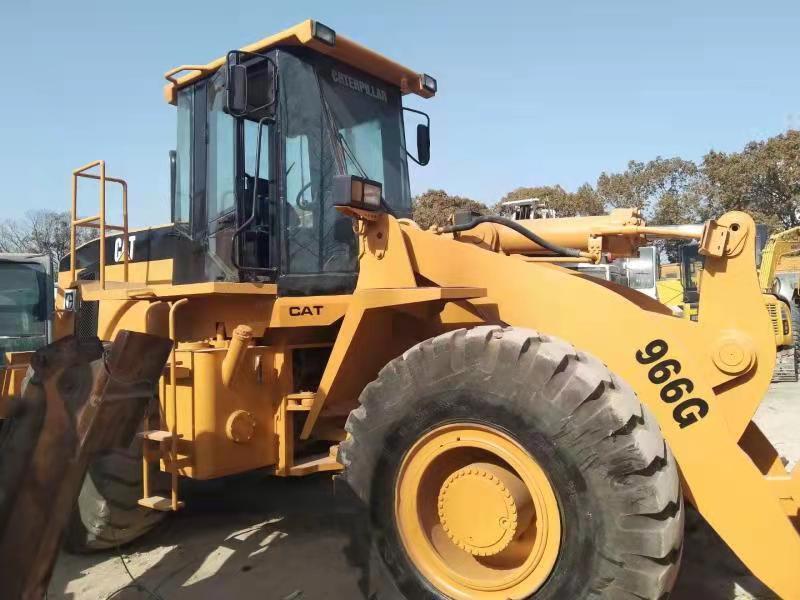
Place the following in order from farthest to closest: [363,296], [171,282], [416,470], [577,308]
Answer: [171,282]
[363,296]
[577,308]
[416,470]

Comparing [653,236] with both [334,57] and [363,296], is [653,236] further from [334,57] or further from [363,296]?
[334,57]

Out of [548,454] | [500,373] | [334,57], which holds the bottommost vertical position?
[548,454]

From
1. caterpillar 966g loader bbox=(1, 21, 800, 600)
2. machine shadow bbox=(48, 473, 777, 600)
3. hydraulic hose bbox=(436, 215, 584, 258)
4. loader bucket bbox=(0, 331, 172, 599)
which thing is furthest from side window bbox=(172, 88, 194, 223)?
A: machine shadow bbox=(48, 473, 777, 600)

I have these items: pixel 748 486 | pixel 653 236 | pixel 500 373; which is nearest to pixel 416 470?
pixel 500 373

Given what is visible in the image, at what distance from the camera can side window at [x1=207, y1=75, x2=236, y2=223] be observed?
177 inches

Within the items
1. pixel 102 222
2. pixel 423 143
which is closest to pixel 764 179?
pixel 423 143

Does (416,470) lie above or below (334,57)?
below

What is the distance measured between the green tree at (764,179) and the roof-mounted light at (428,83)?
27.2 meters

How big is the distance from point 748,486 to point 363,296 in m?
2.06

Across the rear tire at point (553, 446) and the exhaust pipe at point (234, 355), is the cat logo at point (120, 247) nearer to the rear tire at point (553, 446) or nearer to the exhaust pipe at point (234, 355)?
the exhaust pipe at point (234, 355)

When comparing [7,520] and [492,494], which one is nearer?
[7,520]

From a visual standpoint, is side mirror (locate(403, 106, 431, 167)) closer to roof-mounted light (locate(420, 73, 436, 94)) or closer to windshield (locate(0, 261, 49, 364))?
roof-mounted light (locate(420, 73, 436, 94))

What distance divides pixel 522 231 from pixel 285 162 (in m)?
1.58

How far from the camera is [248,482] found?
6184mm
